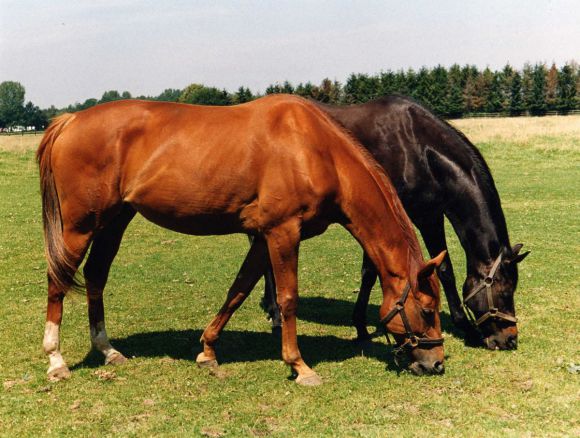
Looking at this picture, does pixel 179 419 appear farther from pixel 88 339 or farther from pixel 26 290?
pixel 26 290

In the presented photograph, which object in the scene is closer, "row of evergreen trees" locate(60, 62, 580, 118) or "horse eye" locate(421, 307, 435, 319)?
"horse eye" locate(421, 307, 435, 319)

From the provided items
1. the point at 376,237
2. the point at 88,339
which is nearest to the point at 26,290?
the point at 88,339

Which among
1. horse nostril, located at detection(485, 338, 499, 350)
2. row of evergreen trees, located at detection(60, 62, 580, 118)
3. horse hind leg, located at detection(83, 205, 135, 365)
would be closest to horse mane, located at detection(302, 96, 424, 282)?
horse nostril, located at detection(485, 338, 499, 350)

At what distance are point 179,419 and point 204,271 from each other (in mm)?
5802

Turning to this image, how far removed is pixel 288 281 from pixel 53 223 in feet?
7.87

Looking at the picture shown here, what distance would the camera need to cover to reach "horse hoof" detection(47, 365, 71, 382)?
532 centimetres

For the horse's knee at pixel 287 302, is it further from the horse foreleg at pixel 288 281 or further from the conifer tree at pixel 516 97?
the conifer tree at pixel 516 97

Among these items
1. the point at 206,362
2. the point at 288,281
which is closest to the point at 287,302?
the point at 288,281

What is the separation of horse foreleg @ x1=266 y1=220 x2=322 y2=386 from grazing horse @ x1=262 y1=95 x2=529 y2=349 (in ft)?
4.09

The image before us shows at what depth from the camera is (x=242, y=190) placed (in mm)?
5227

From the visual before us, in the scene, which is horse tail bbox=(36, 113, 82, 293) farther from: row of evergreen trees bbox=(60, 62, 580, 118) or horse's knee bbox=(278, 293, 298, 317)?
row of evergreen trees bbox=(60, 62, 580, 118)

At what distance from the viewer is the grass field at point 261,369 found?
442 centimetres

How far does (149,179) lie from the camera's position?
5.32m

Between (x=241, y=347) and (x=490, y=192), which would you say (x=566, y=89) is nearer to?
(x=490, y=192)
